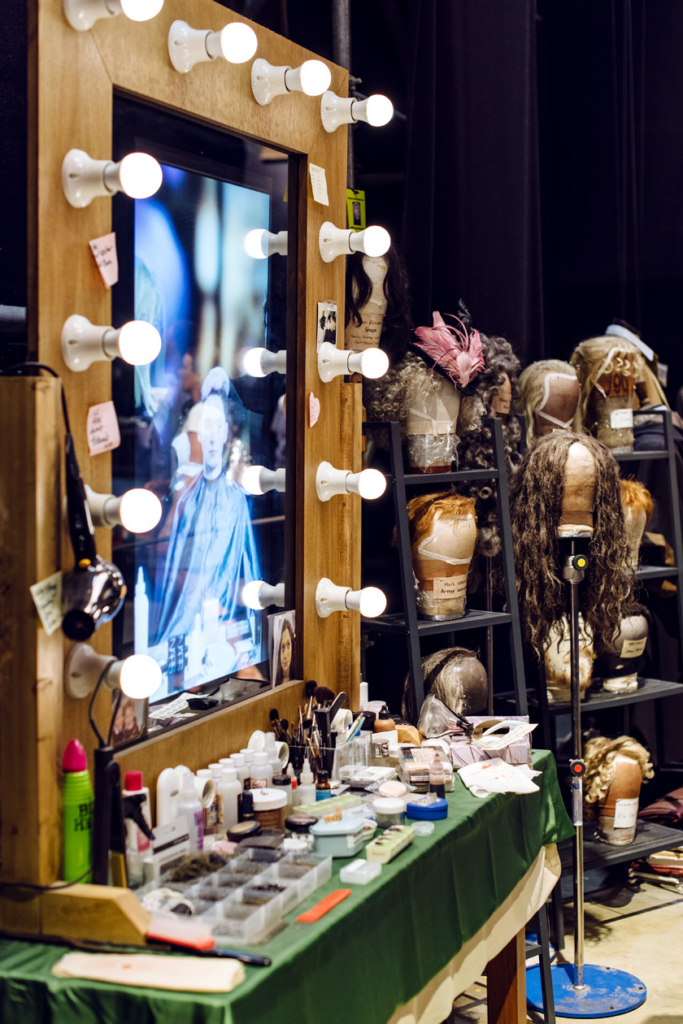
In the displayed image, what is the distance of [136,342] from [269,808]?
2.70 ft

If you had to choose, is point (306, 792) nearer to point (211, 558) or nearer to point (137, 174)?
point (211, 558)

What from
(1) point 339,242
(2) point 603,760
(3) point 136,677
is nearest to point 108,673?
(3) point 136,677

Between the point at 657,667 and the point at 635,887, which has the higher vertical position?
the point at 657,667

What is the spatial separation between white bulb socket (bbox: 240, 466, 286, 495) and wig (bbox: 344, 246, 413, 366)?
674 mm

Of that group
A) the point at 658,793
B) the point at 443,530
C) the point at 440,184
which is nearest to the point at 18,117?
the point at 443,530

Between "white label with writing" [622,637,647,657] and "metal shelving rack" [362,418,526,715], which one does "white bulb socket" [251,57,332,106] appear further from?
"white label with writing" [622,637,647,657]

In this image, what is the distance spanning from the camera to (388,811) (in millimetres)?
1854

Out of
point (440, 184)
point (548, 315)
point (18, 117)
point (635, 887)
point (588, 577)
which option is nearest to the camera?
point (18, 117)

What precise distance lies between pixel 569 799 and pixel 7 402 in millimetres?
2647

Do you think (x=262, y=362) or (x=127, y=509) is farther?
(x=262, y=362)

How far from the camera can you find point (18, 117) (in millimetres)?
1861

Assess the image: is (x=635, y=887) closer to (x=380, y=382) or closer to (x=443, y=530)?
(x=443, y=530)

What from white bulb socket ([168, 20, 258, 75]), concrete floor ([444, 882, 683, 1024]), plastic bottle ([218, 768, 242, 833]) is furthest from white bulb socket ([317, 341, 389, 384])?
concrete floor ([444, 882, 683, 1024])

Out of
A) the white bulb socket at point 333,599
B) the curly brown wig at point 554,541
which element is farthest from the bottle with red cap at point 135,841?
the curly brown wig at point 554,541
